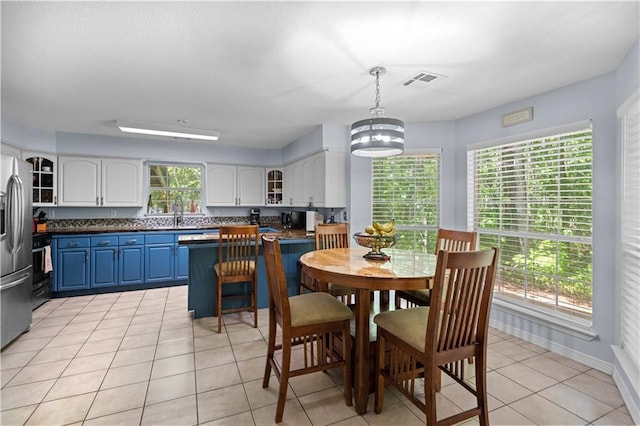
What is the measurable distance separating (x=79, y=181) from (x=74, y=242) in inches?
39.3

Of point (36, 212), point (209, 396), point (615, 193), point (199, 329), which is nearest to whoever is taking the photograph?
point (209, 396)

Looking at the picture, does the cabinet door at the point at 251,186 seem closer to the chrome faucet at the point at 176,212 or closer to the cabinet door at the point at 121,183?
the chrome faucet at the point at 176,212

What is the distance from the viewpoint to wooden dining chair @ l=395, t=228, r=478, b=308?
8.40 feet

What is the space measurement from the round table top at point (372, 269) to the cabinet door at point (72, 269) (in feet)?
12.5

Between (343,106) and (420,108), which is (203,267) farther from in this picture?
(420,108)

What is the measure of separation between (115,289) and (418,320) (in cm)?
463

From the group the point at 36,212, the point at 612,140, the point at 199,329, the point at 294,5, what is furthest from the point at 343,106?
the point at 36,212

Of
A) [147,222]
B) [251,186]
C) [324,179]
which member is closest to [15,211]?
[147,222]

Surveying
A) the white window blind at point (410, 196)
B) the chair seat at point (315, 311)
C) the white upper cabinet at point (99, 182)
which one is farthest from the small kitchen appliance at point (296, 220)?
the chair seat at point (315, 311)

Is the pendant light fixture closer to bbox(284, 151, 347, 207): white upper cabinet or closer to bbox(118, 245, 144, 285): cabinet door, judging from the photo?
bbox(284, 151, 347, 207): white upper cabinet

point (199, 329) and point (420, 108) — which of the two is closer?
point (199, 329)

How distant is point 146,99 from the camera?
325cm

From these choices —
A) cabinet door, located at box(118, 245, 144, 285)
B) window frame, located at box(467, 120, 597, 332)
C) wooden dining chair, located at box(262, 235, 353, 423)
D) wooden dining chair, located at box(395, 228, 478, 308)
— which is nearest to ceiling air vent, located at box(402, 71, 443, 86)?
window frame, located at box(467, 120, 597, 332)

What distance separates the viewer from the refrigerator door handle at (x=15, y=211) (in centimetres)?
284
